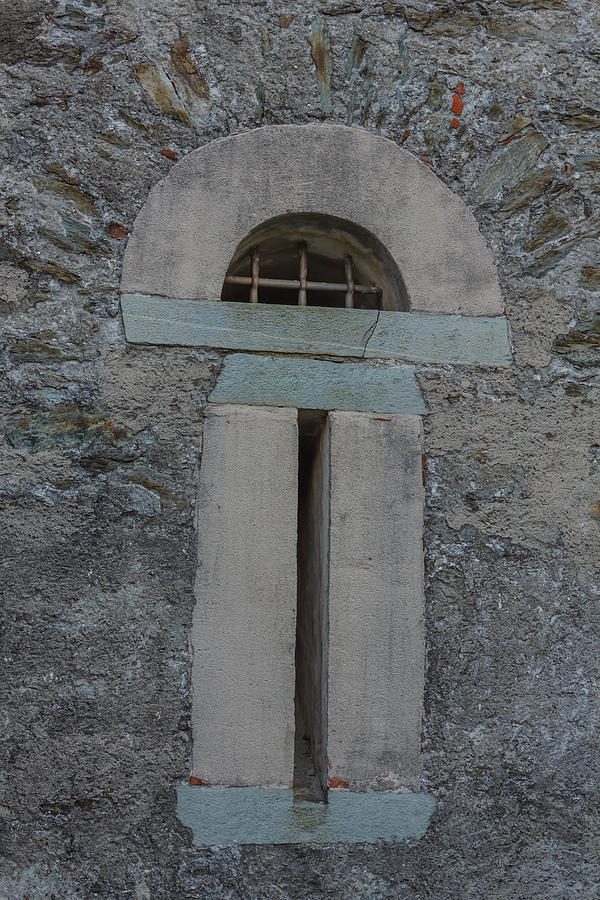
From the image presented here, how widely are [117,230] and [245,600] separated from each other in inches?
53.8

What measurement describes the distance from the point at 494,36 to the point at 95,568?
8.23 ft

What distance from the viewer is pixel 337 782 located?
2664mm

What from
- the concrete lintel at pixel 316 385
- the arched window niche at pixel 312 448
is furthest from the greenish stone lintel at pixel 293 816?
the concrete lintel at pixel 316 385

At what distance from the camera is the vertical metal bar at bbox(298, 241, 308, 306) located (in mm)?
3028

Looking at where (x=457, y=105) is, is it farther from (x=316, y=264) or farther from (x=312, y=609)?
(x=312, y=609)

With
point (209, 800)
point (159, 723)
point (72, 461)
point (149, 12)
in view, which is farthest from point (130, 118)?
point (209, 800)

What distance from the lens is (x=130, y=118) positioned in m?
3.03

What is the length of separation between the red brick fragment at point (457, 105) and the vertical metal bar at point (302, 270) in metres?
0.76

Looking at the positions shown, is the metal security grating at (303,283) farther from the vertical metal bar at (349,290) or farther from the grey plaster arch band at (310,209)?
the grey plaster arch band at (310,209)

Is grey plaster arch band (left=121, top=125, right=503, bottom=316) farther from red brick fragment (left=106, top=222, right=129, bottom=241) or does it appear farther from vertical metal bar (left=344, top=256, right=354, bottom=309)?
vertical metal bar (left=344, top=256, right=354, bottom=309)

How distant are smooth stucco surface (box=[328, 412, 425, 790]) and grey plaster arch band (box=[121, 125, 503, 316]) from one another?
1.90ft

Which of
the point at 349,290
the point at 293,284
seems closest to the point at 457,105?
the point at 349,290

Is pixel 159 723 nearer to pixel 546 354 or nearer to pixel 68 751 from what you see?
pixel 68 751

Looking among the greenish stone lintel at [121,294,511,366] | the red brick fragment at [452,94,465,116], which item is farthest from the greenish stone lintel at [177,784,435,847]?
the red brick fragment at [452,94,465,116]
